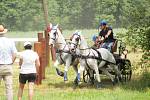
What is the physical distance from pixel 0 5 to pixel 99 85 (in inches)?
1860

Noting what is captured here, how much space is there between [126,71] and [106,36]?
145 cm

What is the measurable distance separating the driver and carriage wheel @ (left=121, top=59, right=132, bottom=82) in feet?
2.63

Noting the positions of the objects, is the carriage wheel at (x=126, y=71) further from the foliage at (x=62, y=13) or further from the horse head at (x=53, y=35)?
the foliage at (x=62, y=13)

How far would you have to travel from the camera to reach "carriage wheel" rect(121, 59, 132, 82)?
606 inches

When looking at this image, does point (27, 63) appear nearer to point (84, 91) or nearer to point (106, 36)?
point (84, 91)

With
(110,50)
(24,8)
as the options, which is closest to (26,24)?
(24,8)

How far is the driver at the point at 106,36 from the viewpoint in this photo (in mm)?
15836

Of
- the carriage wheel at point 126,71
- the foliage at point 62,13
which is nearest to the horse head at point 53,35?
the carriage wheel at point 126,71

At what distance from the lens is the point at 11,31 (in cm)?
6250

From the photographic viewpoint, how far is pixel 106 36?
15750mm

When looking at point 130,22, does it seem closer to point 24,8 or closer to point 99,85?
point 99,85

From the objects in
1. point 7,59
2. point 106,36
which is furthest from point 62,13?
point 7,59

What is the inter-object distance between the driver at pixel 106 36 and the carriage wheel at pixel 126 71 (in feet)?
2.63

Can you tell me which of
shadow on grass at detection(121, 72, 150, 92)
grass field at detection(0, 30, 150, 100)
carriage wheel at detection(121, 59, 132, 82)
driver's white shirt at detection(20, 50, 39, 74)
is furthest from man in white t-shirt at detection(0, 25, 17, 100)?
carriage wheel at detection(121, 59, 132, 82)
